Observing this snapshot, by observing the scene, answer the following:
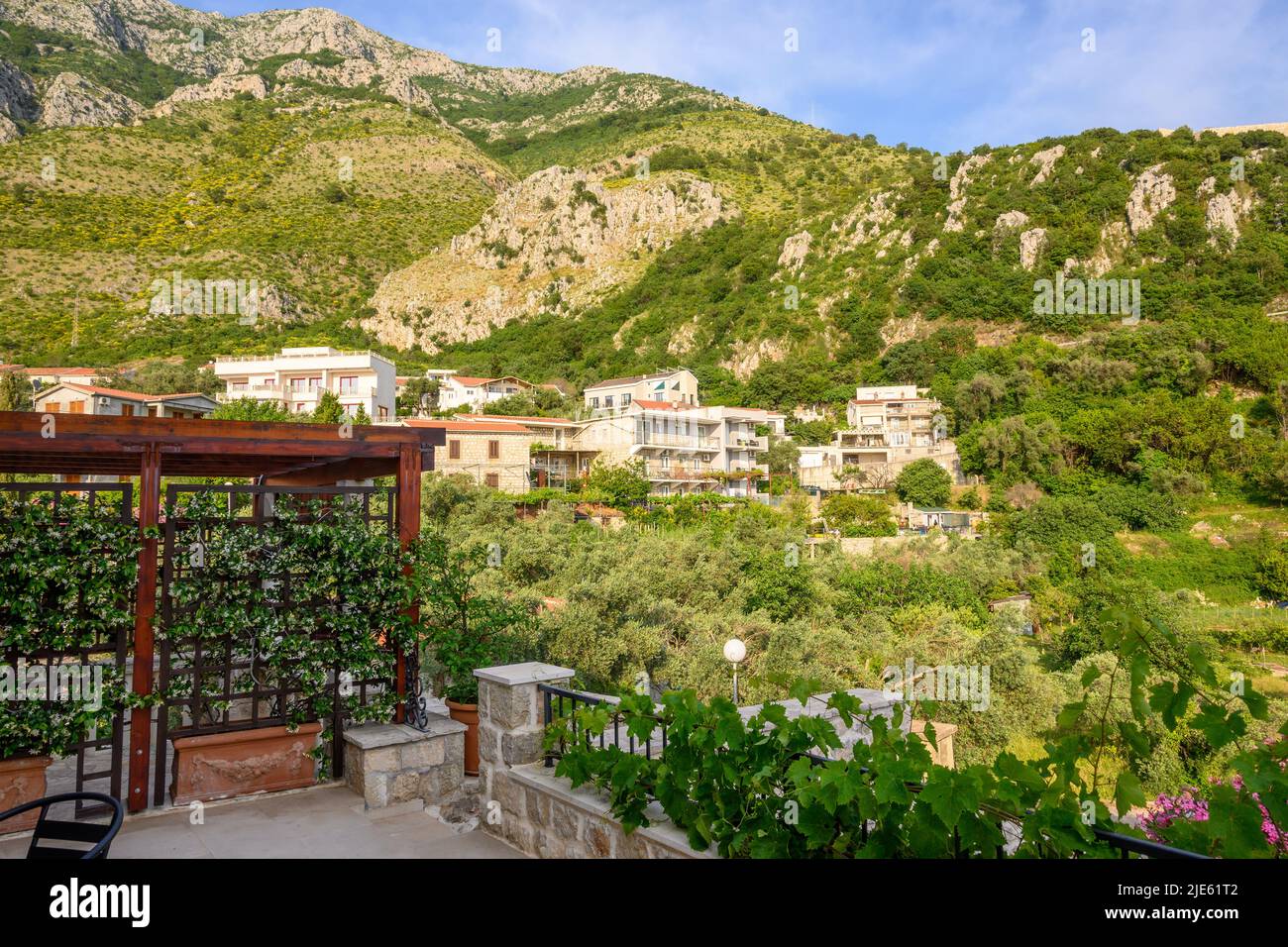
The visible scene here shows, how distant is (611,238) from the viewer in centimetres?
8938

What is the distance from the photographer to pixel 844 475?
167 ft

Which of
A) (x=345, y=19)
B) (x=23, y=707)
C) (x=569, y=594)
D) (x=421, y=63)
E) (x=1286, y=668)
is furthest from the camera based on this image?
(x=421, y=63)

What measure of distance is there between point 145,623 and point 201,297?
72656 mm

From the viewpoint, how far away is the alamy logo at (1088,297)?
57656 mm

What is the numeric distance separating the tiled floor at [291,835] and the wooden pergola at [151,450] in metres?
0.43

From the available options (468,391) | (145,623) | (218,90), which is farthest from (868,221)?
(218,90)

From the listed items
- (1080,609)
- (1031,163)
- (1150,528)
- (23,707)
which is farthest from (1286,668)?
(1031,163)

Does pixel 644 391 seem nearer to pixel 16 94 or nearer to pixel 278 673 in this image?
pixel 278 673

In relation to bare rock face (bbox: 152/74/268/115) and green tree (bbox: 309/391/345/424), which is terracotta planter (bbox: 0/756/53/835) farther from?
bare rock face (bbox: 152/74/268/115)

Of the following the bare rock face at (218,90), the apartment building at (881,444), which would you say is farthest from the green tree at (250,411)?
the bare rock face at (218,90)

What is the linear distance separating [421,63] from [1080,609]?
161m

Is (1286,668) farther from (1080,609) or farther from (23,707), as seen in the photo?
(23,707)

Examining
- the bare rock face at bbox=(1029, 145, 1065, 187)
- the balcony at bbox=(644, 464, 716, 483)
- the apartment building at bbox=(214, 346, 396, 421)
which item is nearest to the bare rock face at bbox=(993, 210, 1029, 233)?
the bare rock face at bbox=(1029, 145, 1065, 187)

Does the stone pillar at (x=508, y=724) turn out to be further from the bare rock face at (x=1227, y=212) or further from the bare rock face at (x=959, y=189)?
the bare rock face at (x=959, y=189)
